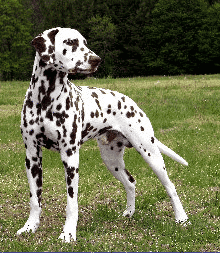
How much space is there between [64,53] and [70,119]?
0.86 meters

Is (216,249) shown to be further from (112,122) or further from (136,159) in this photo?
(136,159)

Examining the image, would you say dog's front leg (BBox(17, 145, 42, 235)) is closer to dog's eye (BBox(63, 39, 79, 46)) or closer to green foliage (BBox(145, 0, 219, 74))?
dog's eye (BBox(63, 39, 79, 46))

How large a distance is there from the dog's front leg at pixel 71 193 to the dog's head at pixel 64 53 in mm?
1164

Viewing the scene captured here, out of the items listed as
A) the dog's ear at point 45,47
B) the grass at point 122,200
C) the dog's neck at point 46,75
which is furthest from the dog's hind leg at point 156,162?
the dog's ear at point 45,47

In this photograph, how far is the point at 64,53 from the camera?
490 centimetres

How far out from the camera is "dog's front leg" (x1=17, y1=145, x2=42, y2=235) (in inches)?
216

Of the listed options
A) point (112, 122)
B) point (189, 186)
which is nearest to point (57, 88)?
point (112, 122)

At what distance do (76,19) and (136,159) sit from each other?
40.7 metres

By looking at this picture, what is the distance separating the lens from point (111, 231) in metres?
5.86

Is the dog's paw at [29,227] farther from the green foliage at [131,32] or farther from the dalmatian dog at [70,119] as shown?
the green foliage at [131,32]

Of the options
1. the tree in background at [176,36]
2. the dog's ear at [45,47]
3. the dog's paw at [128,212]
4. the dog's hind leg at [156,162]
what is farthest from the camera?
the tree in background at [176,36]

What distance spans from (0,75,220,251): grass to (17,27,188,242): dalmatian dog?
1.08 feet

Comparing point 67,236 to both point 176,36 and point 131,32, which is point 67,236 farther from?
point 176,36

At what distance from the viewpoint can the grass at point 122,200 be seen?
18.2 ft
